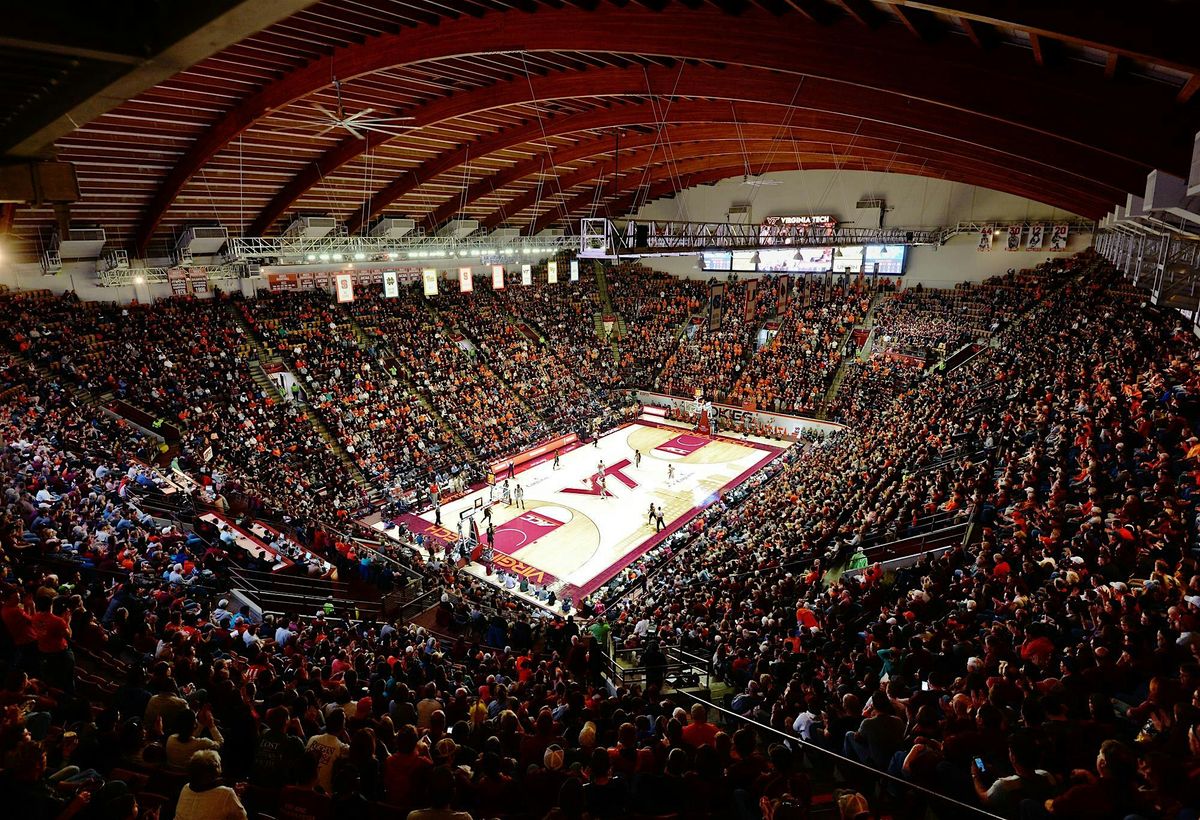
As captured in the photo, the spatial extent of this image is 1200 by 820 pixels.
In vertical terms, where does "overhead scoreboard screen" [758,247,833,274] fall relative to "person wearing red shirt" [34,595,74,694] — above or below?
above

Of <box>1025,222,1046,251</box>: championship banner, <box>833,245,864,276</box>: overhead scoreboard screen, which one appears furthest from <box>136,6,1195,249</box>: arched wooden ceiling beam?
<box>833,245,864,276</box>: overhead scoreboard screen

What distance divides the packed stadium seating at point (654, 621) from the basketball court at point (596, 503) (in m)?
1.96

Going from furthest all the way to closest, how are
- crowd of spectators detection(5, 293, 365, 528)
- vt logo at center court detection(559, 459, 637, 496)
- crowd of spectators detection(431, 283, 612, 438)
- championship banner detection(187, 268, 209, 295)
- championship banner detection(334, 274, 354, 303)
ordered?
crowd of spectators detection(431, 283, 612, 438), vt logo at center court detection(559, 459, 637, 496), championship banner detection(334, 274, 354, 303), championship banner detection(187, 268, 209, 295), crowd of spectators detection(5, 293, 365, 528)

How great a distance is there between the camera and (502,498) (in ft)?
84.6

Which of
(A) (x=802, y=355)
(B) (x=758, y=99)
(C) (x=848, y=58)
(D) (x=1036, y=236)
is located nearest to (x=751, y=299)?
(A) (x=802, y=355)

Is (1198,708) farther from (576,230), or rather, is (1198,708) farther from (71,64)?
(576,230)

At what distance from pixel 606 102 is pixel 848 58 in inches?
536

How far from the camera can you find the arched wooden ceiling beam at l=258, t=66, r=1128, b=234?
1177 centimetres

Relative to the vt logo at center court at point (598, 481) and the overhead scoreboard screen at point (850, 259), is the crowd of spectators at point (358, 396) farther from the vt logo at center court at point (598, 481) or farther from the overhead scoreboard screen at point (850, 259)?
the overhead scoreboard screen at point (850, 259)

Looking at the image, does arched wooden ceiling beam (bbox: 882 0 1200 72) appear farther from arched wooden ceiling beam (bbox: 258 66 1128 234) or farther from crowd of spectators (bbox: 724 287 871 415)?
crowd of spectators (bbox: 724 287 871 415)

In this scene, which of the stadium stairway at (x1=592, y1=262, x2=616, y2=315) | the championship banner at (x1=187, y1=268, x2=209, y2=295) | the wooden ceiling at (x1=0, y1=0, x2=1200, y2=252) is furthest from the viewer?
the stadium stairway at (x1=592, y1=262, x2=616, y2=315)

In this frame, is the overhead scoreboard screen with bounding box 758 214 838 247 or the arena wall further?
the overhead scoreboard screen with bounding box 758 214 838 247

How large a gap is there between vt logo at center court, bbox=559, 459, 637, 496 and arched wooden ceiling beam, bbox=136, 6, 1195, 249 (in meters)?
17.1

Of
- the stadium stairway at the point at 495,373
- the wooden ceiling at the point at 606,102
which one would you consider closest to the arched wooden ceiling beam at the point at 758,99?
the wooden ceiling at the point at 606,102
